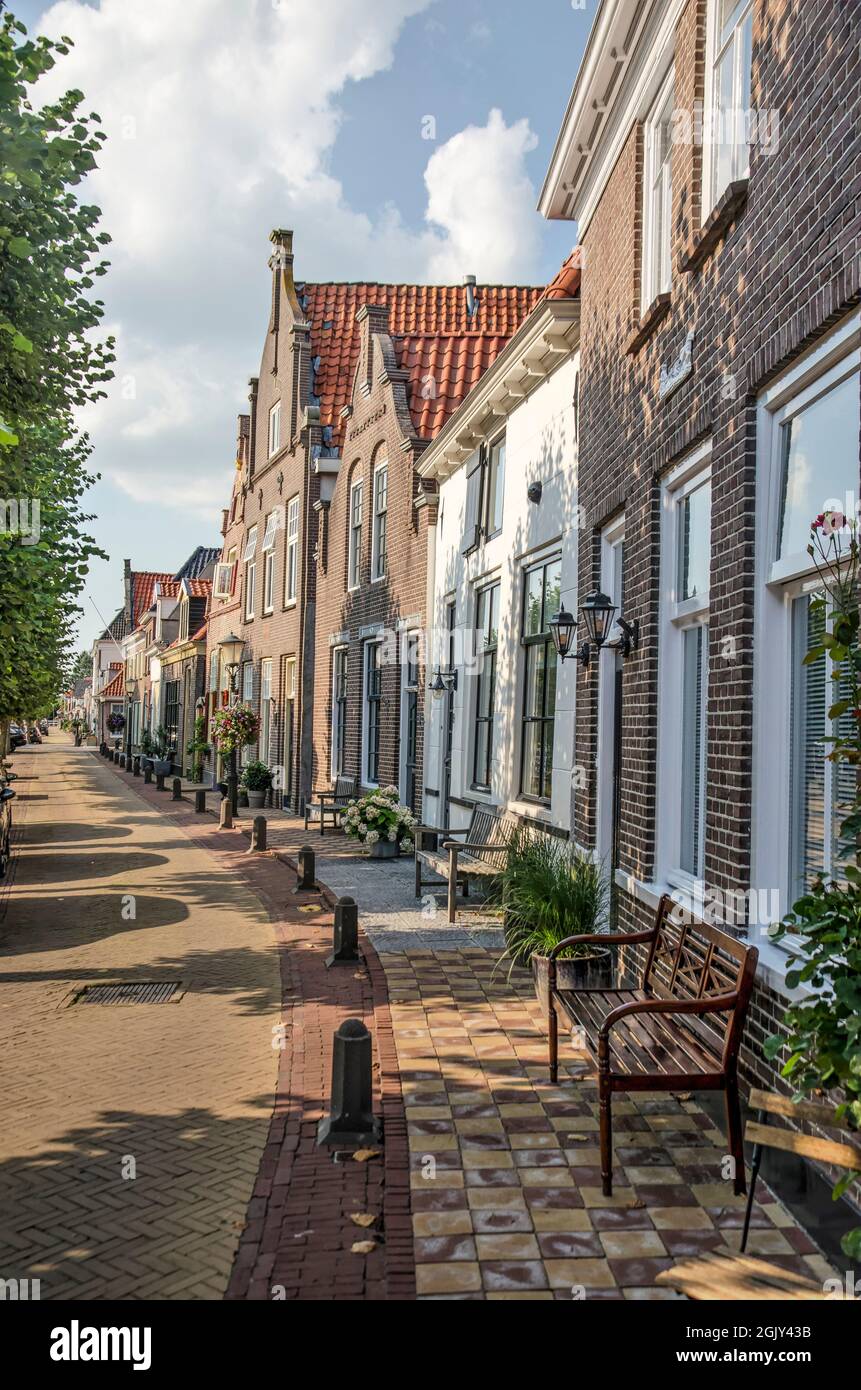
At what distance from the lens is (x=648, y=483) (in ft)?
22.3

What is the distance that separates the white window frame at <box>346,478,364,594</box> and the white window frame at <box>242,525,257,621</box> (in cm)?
855

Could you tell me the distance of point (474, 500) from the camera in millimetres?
13602

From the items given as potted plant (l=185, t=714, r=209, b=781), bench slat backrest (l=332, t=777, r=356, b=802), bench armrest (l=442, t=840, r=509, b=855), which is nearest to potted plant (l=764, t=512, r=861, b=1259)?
bench armrest (l=442, t=840, r=509, b=855)

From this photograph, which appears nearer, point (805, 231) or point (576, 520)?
point (805, 231)

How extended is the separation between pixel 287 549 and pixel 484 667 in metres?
12.3

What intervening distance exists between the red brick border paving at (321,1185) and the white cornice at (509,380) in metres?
6.13

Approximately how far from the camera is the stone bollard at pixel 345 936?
9.05 meters

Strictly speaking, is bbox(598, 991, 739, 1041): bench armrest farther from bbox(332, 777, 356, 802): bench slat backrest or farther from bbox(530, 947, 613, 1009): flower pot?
bbox(332, 777, 356, 802): bench slat backrest

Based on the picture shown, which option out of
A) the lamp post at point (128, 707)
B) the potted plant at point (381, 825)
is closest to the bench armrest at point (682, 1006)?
the potted plant at point (381, 825)

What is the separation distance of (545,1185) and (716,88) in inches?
227

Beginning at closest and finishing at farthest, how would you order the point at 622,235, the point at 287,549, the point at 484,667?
the point at 622,235
the point at 484,667
the point at 287,549

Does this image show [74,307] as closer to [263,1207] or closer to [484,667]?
[484,667]

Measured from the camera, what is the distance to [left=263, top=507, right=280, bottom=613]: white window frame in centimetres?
2592
